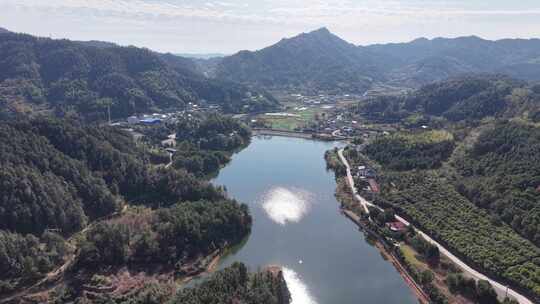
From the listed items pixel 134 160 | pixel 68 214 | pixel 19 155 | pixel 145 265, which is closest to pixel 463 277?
pixel 145 265

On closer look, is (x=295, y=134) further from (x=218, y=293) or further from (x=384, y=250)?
(x=218, y=293)

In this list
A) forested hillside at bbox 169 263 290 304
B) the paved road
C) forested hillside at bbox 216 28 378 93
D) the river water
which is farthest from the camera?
forested hillside at bbox 216 28 378 93

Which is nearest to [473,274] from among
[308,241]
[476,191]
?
[308,241]

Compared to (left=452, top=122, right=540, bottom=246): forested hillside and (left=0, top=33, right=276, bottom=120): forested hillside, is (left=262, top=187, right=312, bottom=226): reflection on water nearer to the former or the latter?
(left=452, top=122, right=540, bottom=246): forested hillside

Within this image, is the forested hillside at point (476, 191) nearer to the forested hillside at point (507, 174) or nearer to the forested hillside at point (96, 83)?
the forested hillside at point (507, 174)

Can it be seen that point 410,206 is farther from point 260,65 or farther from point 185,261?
point 260,65

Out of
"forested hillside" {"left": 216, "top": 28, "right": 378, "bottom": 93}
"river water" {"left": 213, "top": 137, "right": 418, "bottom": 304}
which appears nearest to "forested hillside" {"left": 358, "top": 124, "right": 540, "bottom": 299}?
"river water" {"left": 213, "top": 137, "right": 418, "bottom": 304}
